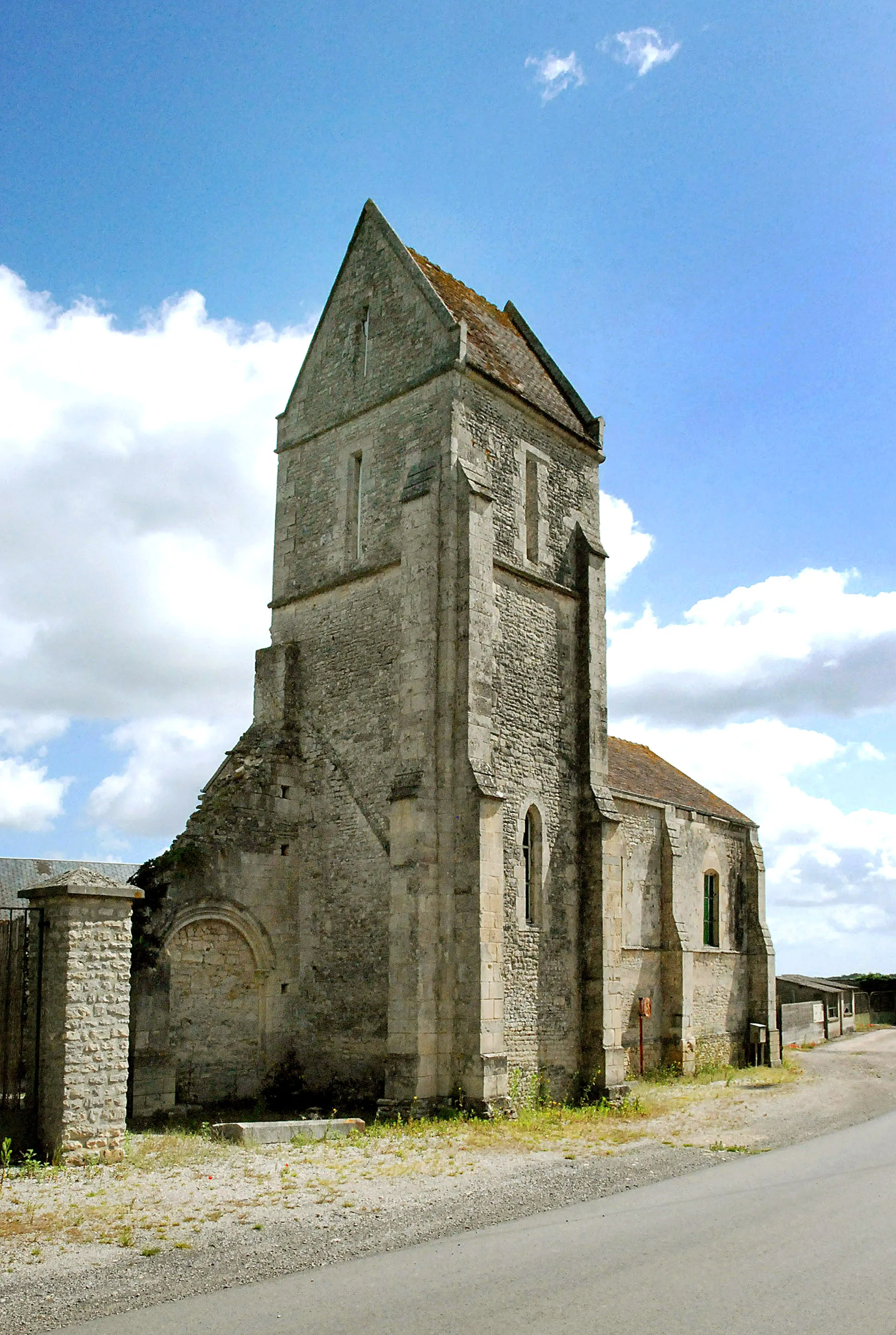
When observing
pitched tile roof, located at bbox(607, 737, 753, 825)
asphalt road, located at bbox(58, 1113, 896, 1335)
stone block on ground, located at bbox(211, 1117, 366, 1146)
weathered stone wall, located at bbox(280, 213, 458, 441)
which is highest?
weathered stone wall, located at bbox(280, 213, 458, 441)

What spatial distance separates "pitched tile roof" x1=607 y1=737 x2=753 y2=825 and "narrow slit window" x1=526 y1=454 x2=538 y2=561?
5658 millimetres

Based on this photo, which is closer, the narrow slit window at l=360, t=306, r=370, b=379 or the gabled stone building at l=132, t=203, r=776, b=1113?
the gabled stone building at l=132, t=203, r=776, b=1113

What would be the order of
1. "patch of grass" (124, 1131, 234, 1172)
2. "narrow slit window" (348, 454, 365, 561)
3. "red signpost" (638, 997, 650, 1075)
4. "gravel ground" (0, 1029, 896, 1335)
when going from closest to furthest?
1. "gravel ground" (0, 1029, 896, 1335)
2. "patch of grass" (124, 1131, 234, 1172)
3. "narrow slit window" (348, 454, 365, 561)
4. "red signpost" (638, 997, 650, 1075)

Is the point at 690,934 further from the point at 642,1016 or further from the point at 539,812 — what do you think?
the point at 539,812

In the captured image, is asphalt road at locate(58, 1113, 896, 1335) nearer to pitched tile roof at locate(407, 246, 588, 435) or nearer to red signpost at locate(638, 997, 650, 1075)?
red signpost at locate(638, 997, 650, 1075)

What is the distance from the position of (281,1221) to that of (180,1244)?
3.51ft

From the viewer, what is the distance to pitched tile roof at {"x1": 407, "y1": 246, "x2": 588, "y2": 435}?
18.7m

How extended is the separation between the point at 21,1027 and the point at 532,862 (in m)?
8.62

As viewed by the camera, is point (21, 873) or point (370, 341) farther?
point (21, 873)

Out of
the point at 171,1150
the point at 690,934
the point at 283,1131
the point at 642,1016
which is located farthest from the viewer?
the point at 690,934

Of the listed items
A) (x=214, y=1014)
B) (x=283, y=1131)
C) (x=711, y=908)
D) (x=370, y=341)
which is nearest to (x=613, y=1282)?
(x=283, y=1131)

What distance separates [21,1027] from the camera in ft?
37.4

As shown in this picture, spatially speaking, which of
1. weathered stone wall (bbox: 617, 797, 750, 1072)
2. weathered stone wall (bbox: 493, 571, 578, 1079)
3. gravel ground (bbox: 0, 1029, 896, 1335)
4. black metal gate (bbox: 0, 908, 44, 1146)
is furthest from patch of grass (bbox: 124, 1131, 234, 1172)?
weathered stone wall (bbox: 617, 797, 750, 1072)

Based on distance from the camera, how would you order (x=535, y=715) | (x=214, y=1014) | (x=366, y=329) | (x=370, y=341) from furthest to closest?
(x=366, y=329) → (x=370, y=341) → (x=535, y=715) → (x=214, y=1014)
